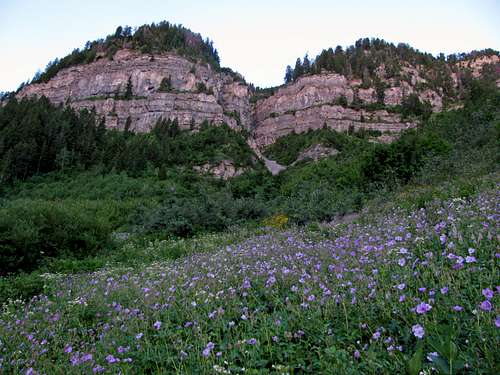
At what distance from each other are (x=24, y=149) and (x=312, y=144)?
54.1 meters

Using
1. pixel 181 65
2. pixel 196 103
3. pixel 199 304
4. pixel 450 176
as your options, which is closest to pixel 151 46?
pixel 181 65

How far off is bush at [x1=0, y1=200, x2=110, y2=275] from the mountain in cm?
7192

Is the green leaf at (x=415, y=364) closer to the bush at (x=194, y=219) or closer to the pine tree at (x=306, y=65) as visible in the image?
the bush at (x=194, y=219)

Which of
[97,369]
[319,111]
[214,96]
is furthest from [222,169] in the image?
[97,369]

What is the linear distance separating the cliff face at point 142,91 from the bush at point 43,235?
2780 inches

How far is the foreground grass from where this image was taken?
2117mm

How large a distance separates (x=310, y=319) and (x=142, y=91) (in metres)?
96.0

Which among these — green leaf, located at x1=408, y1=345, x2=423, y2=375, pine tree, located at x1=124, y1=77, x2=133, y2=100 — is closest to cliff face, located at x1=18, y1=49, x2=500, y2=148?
pine tree, located at x1=124, y1=77, x2=133, y2=100

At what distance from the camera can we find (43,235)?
1058 centimetres

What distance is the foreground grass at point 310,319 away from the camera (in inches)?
83.4

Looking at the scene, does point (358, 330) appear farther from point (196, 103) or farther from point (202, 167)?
point (196, 103)

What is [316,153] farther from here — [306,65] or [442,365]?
[442,365]

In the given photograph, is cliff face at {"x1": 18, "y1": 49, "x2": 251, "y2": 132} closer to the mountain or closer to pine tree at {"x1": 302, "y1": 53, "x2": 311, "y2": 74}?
the mountain

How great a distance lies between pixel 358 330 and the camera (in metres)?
2.62
